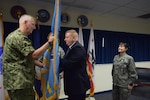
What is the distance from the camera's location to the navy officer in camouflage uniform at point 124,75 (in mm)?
2368

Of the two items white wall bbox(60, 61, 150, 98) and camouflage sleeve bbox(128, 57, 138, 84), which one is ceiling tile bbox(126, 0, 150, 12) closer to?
camouflage sleeve bbox(128, 57, 138, 84)

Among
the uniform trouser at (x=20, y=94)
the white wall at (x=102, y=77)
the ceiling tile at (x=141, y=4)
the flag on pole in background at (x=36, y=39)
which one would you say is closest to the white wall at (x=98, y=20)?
the flag on pole in background at (x=36, y=39)

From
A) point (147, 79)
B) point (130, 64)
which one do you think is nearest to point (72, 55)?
point (130, 64)

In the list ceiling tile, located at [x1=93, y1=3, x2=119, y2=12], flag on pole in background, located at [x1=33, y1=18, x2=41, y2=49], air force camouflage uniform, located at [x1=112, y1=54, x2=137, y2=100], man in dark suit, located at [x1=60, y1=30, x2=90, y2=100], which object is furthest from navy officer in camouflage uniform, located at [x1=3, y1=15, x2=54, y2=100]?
ceiling tile, located at [x1=93, y1=3, x2=119, y2=12]

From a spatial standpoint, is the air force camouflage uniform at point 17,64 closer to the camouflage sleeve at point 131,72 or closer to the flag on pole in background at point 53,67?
the flag on pole in background at point 53,67

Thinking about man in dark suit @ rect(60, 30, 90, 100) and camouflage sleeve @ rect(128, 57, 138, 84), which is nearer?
man in dark suit @ rect(60, 30, 90, 100)

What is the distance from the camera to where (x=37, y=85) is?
2.82 meters

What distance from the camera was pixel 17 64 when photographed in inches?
53.5

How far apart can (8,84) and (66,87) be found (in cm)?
69

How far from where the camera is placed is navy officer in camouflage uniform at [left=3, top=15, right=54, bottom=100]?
1336 mm

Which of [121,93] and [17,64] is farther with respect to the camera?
[121,93]

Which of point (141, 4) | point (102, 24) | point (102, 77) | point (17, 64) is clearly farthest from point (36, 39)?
point (141, 4)

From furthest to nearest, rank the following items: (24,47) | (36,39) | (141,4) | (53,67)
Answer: (141,4)
(36,39)
(53,67)
(24,47)

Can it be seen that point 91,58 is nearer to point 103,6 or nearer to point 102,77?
point 102,77
